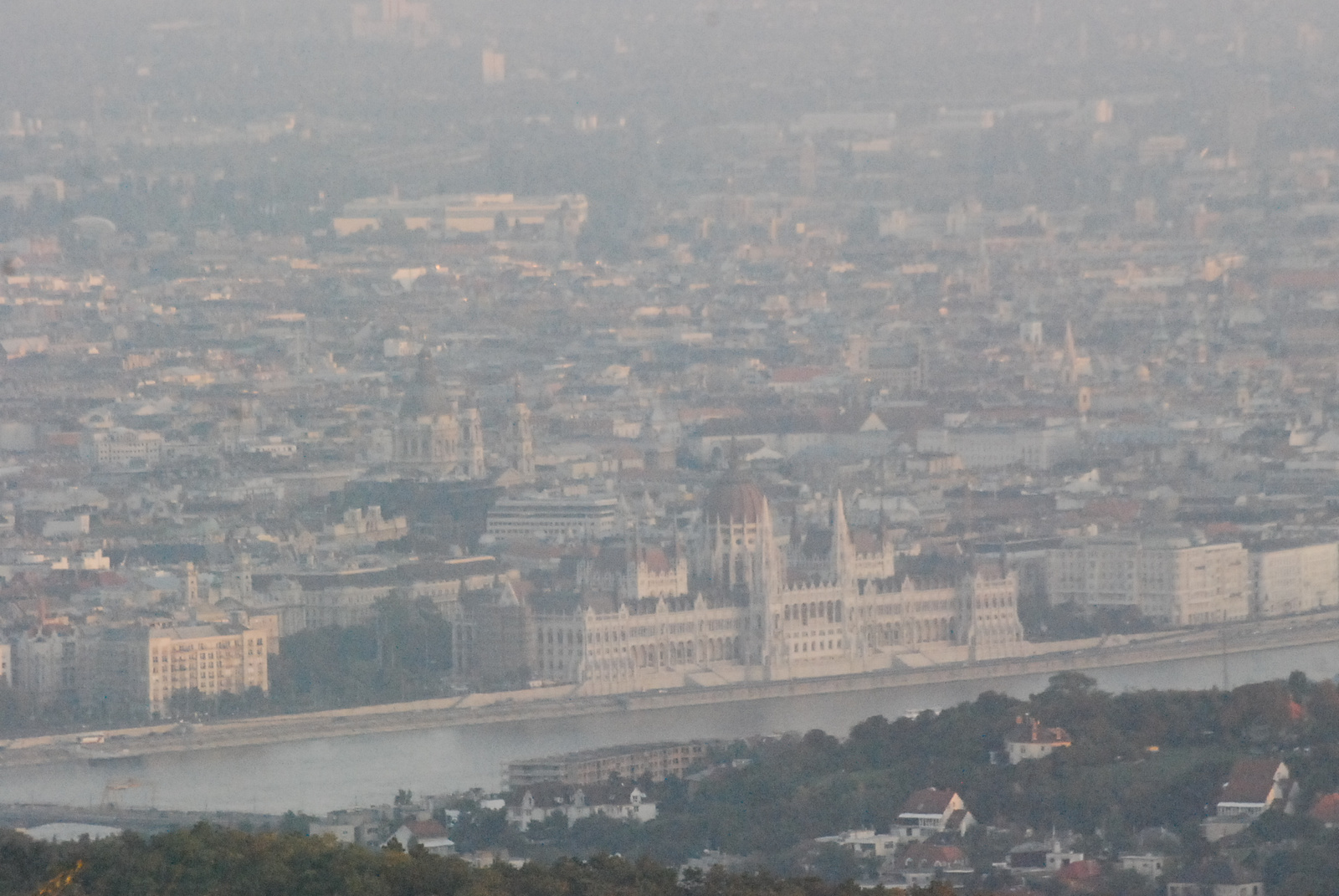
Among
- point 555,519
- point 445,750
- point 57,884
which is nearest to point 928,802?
point 445,750

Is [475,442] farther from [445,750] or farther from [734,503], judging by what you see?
[445,750]

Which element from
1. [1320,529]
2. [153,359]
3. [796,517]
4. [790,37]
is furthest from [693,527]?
[790,37]

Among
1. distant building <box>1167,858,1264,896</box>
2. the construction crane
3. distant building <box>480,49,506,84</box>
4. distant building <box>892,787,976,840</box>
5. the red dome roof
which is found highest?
distant building <box>480,49,506,84</box>

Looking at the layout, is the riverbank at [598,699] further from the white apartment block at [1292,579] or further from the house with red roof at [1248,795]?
the house with red roof at [1248,795]

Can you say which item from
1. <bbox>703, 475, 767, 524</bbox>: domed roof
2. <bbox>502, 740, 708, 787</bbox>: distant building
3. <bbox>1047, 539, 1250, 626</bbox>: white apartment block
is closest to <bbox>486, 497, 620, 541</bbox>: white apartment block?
<bbox>703, 475, 767, 524</bbox>: domed roof

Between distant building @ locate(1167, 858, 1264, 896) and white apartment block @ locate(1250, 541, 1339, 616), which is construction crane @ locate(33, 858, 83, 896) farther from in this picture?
white apartment block @ locate(1250, 541, 1339, 616)

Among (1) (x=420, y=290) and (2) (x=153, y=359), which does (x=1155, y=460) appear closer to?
(2) (x=153, y=359)

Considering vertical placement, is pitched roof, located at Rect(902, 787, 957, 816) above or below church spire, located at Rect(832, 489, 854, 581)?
below
